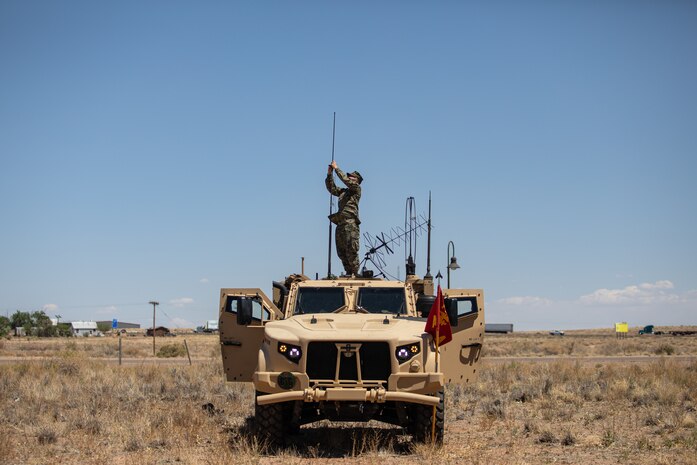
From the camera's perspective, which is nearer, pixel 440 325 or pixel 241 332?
pixel 440 325

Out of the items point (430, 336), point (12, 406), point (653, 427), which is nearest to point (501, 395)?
point (653, 427)

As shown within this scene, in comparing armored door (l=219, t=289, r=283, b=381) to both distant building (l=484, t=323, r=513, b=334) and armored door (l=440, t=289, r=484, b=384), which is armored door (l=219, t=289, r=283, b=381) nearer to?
armored door (l=440, t=289, r=484, b=384)

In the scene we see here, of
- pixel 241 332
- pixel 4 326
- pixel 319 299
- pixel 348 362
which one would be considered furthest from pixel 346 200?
pixel 4 326

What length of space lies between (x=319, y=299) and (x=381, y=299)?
3.01ft

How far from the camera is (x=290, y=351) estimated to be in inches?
434

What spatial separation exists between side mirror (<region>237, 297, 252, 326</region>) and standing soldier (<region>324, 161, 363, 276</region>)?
3.30 meters

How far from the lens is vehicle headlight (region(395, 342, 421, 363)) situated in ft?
36.0

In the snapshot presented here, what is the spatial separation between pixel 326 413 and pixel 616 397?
364 inches

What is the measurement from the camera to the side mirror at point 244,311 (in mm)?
12094

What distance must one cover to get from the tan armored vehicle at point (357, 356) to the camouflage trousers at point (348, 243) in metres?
2.34

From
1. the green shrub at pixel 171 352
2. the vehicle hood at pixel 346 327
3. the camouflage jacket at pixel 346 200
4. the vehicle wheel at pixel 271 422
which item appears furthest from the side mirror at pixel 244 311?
the green shrub at pixel 171 352

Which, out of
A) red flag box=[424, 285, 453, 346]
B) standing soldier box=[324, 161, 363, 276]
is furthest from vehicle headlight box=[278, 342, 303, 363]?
standing soldier box=[324, 161, 363, 276]

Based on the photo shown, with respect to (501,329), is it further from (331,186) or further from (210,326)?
(331,186)

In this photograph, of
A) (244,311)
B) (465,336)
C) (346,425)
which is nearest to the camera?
(244,311)
